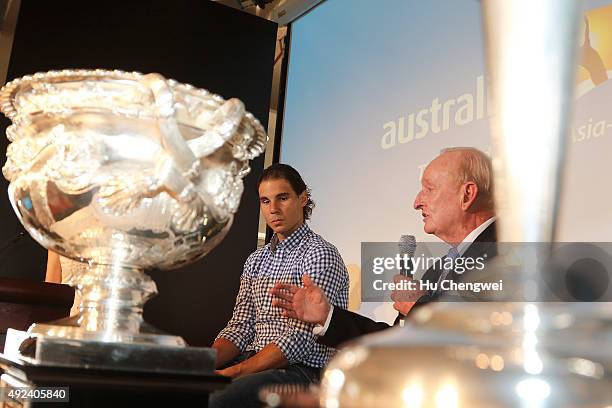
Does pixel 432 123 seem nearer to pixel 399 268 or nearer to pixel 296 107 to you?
pixel 399 268

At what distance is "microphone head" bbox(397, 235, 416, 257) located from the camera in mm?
2316

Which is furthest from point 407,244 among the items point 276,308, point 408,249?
point 276,308

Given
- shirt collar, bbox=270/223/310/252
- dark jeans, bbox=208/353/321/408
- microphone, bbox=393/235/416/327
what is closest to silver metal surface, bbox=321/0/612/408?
dark jeans, bbox=208/353/321/408

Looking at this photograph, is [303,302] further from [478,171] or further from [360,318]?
[478,171]

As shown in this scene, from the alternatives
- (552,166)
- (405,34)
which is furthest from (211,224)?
(405,34)

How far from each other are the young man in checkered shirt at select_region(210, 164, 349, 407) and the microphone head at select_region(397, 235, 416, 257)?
44 cm

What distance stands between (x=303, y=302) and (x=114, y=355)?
3.13 feet

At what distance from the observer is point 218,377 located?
21.2 inches

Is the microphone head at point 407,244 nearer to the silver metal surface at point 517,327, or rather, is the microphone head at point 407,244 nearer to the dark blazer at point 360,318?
the dark blazer at point 360,318

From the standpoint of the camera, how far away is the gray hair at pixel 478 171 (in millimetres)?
1914

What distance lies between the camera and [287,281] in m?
1.86

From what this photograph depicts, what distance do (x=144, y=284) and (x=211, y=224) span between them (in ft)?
0.29

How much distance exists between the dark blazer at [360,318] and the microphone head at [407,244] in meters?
0.36

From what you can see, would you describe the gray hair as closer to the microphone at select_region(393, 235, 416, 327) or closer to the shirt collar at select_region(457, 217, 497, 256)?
the shirt collar at select_region(457, 217, 497, 256)
